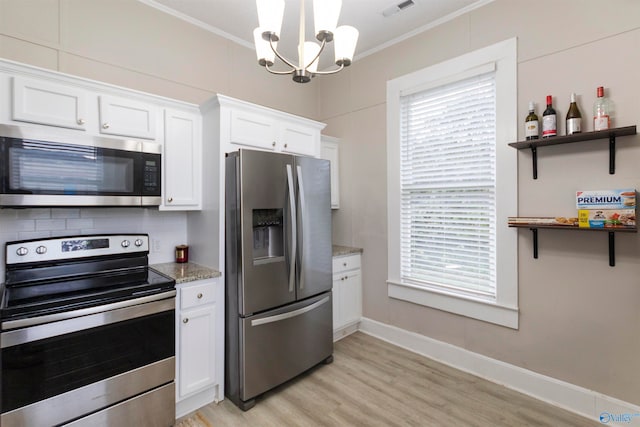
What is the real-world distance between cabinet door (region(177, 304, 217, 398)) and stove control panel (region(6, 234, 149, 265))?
2.12 feet

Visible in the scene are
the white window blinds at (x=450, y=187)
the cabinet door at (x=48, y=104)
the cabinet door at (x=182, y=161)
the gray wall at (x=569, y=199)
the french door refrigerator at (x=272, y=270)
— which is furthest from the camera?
the white window blinds at (x=450, y=187)

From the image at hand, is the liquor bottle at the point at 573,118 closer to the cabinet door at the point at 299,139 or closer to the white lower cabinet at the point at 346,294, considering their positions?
the cabinet door at the point at 299,139

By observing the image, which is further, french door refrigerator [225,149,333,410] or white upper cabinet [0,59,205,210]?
french door refrigerator [225,149,333,410]

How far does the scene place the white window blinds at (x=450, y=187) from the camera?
2.49 m

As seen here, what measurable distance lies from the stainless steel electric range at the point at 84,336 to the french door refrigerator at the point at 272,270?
437mm

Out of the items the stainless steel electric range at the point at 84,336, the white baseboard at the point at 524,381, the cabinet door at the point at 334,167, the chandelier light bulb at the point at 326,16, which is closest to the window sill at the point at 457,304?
the white baseboard at the point at 524,381

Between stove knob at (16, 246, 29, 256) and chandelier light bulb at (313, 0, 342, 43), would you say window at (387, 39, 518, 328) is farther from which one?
stove knob at (16, 246, 29, 256)

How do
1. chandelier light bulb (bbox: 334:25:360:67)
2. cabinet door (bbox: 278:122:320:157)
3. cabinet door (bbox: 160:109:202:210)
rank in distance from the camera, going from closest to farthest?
chandelier light bulb (bbox: 334:25:360:67), cabinet door (bbox: 160:109:202:210), cabinet door (bbox: 278:122:320:157)

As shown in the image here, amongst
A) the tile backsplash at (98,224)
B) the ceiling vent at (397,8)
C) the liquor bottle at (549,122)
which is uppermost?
the ceiling vent at (397,8)

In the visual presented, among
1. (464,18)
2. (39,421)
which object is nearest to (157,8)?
(464,18)

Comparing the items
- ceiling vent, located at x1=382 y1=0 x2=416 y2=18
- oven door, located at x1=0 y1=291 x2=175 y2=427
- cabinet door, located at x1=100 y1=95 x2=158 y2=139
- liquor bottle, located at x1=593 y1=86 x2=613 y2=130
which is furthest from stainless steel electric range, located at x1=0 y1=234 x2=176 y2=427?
liquor bottle, located at x1=593 y1=86 x2=613 y2=130

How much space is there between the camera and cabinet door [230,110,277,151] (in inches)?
91.6

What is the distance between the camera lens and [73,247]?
1959 mm

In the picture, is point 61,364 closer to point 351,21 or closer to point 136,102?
point 136,102
